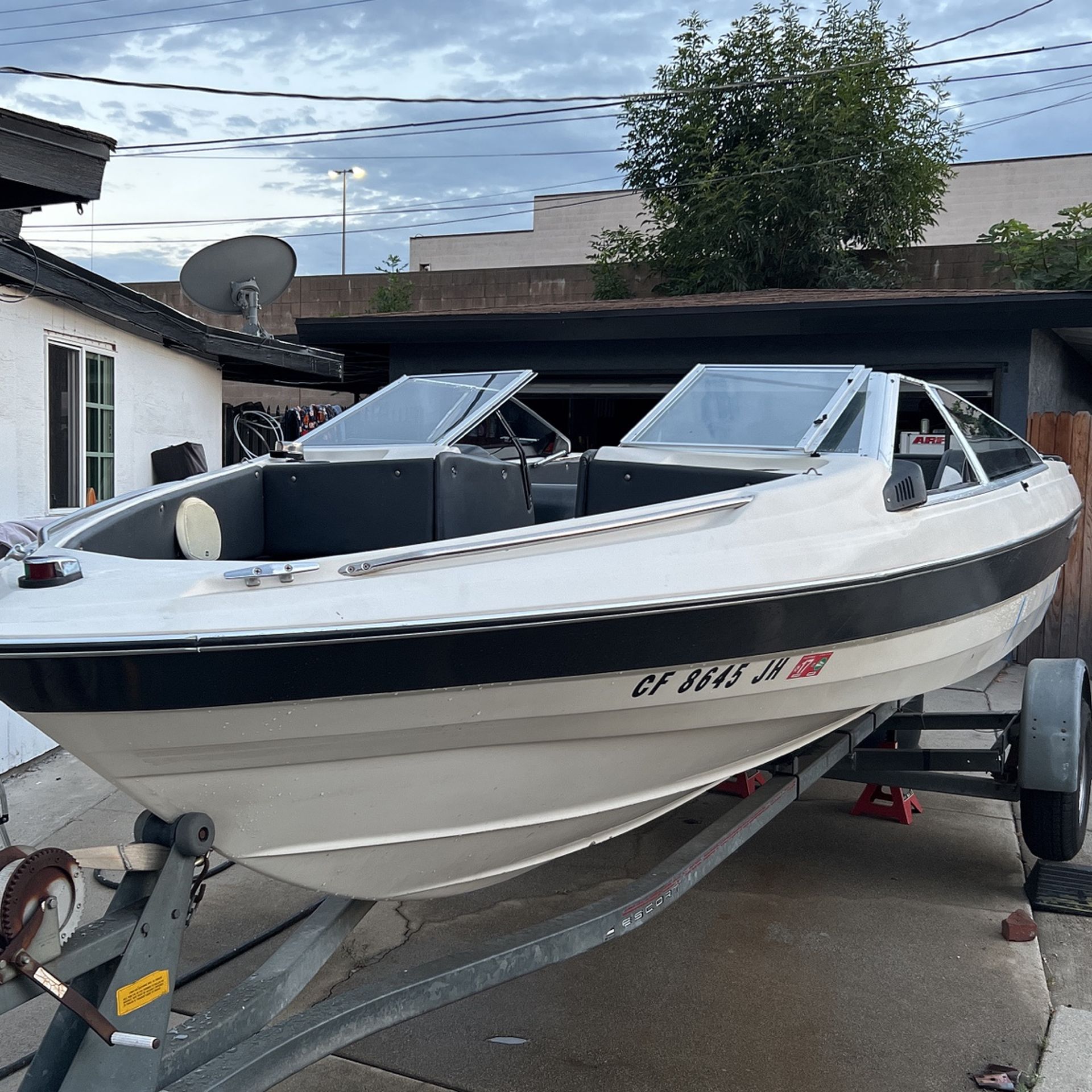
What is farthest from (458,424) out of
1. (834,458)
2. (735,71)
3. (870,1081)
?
(735,71)

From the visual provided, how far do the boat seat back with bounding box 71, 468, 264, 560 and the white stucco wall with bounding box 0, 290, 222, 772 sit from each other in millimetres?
2307

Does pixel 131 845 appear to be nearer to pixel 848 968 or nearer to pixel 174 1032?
pixel 174 1032

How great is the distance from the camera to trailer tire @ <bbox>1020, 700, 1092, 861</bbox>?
3.79 meters

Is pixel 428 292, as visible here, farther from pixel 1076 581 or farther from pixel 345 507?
pixel 345 507

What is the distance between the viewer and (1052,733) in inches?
150

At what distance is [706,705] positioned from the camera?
2.70 meters

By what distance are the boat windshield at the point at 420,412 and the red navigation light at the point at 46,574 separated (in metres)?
1.98

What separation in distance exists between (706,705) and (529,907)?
65.8 inches

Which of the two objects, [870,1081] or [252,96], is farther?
[252,96]

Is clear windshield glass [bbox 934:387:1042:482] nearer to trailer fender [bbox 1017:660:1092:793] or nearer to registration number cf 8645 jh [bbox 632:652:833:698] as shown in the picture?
trailer fender [bbox 1017:660:1092:793]

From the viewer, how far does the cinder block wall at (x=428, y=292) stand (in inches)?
739

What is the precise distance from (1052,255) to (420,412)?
1018 cm

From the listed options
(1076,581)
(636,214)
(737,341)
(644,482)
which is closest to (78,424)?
(644,482)

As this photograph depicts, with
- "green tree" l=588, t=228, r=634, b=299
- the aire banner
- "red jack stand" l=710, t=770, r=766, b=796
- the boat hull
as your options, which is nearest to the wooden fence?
the aire banner
